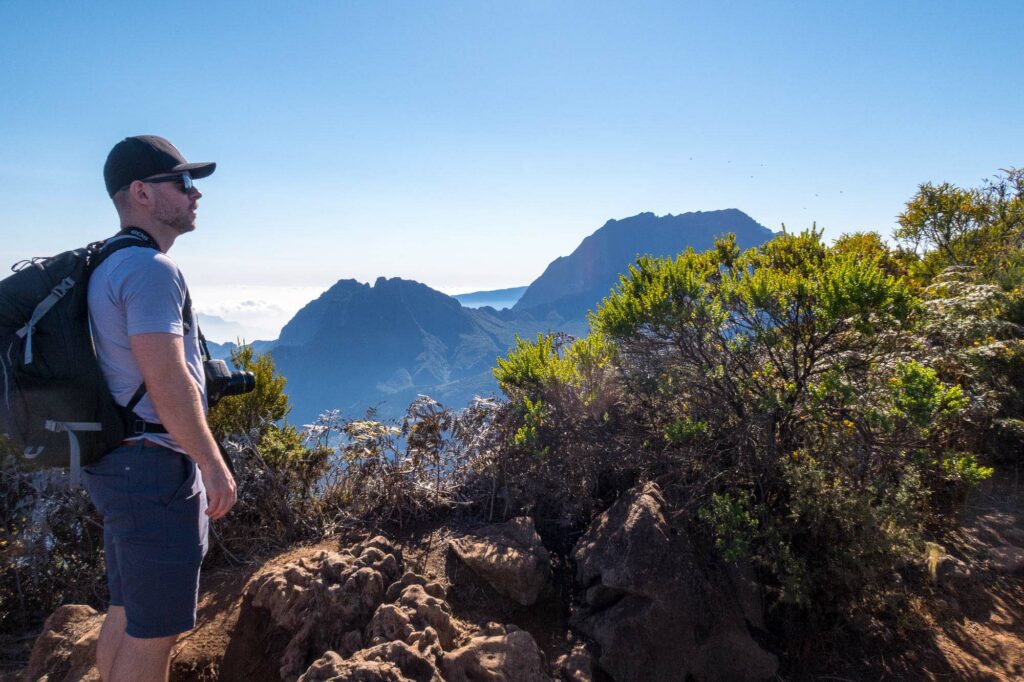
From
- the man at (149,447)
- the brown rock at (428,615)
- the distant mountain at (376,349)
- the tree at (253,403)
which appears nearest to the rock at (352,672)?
the brown rock at (428,615)

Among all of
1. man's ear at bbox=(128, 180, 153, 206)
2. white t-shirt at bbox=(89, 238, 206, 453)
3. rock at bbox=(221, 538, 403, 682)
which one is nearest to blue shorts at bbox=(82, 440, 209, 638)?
white t-shirt at bbox=(89, 238, 206, 453)

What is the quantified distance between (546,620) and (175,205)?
2853 mm

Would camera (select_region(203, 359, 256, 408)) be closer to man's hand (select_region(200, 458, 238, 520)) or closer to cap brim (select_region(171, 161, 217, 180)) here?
man's hand (select_region(200, 458, 238, 520))

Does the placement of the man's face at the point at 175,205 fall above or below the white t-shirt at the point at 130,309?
above

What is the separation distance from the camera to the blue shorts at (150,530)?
73.9 inches

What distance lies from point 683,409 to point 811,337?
909 mm

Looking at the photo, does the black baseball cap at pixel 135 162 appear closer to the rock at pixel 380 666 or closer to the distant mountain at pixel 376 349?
the rock at pixel 380 666

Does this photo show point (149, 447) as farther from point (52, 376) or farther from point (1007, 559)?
point (1007, 559)

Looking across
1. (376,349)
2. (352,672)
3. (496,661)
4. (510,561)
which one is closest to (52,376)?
(352,672)

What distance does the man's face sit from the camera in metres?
2.07

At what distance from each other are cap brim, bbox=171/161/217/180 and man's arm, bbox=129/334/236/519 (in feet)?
2.35

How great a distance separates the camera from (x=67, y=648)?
297 cm

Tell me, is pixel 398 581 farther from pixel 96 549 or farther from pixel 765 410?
pixel 96 549

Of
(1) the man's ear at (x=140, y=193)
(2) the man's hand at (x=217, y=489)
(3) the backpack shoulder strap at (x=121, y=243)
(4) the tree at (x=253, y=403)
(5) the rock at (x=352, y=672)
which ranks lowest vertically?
(5) the rock at (x=352, y=672)
